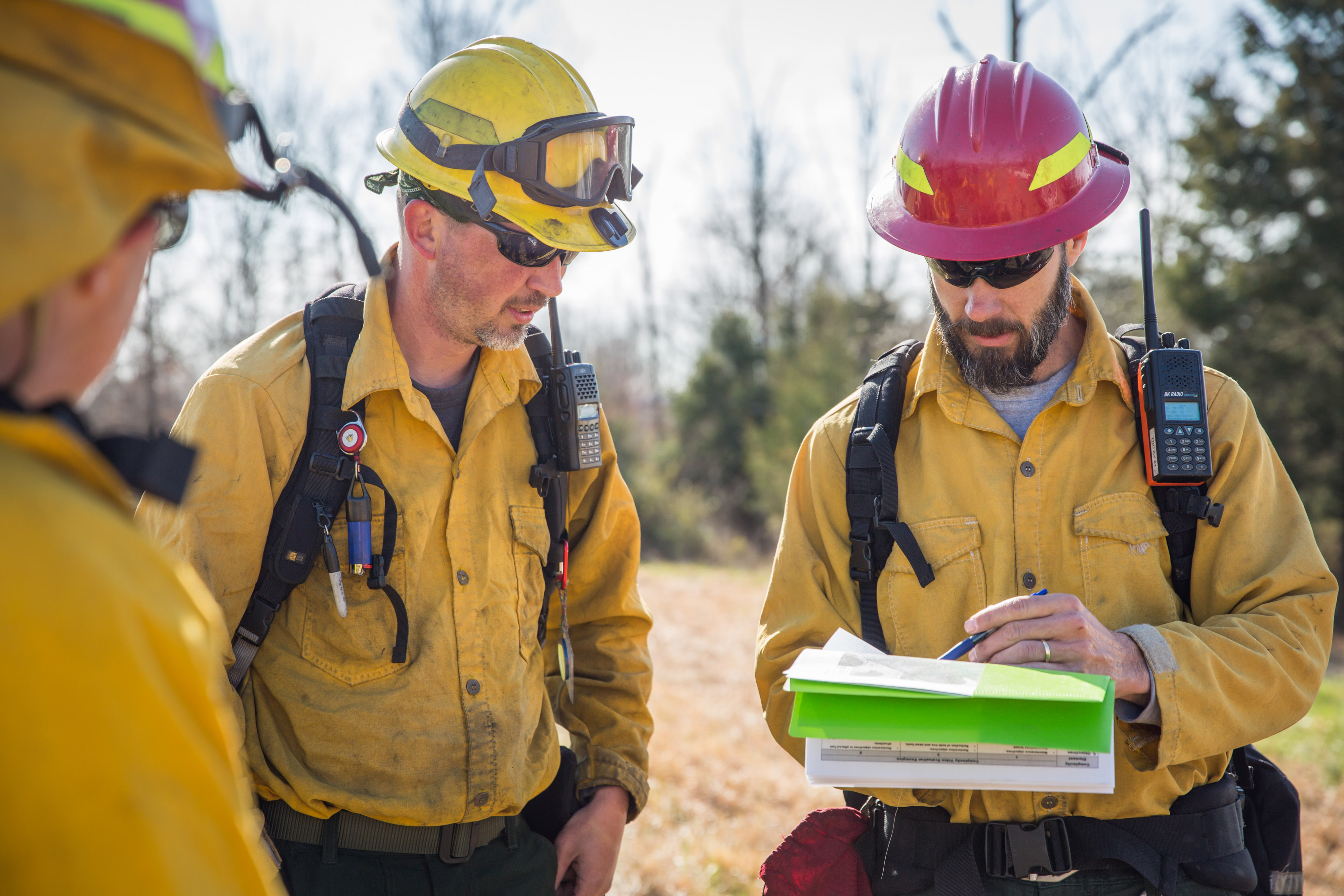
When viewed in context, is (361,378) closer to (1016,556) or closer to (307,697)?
(307,697)

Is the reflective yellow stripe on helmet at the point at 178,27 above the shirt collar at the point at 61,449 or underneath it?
above

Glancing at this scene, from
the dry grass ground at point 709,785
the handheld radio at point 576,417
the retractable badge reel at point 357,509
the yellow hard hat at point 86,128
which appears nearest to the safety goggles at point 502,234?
the handheld radio at point 576,417

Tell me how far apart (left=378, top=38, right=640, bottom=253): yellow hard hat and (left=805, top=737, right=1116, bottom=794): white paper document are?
144 centimetres

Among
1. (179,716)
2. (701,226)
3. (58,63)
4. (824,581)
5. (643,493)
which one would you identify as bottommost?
(643,493)

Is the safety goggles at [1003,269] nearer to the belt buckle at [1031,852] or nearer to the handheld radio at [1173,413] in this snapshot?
the handheld radio at [1173,413]

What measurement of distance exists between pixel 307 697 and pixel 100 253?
1.57 meters

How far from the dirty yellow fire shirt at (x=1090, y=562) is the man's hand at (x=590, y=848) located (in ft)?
1.75

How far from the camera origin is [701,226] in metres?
28.8

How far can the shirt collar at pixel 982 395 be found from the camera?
7.95ft

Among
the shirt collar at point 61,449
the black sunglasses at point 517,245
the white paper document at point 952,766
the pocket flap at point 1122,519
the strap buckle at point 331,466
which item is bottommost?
the white paper document at point 952,766

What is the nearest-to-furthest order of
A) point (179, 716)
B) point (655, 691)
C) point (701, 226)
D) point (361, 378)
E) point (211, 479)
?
1. point (179, 716)
2. point (211, 479)
3. point (361, 378)
4. point (655, 691)
5. point (701, 226)

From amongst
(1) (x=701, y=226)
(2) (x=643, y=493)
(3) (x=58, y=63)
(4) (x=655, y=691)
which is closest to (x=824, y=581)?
(3) (x=58, y=63)

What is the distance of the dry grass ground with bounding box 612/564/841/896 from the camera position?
4805mm

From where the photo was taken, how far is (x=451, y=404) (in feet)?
8.46
